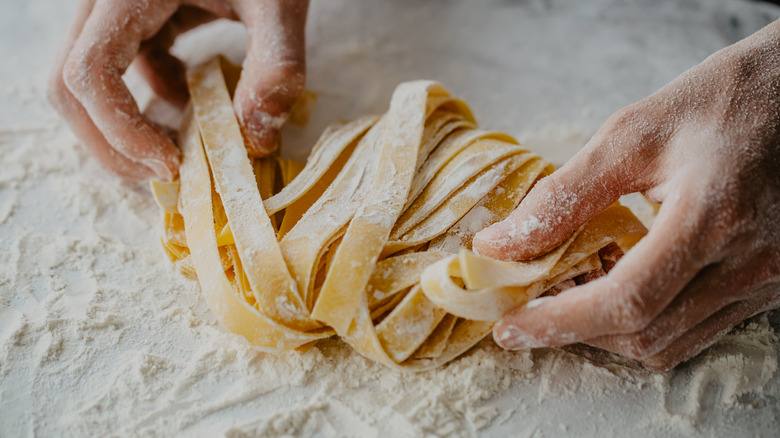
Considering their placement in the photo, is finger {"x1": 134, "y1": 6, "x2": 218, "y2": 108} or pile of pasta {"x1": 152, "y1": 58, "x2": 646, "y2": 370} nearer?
pile of pasta {"x1": 152, "y1": 58, "x2": 646, "y2": 370}

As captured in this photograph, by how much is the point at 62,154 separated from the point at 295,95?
0.89 meters

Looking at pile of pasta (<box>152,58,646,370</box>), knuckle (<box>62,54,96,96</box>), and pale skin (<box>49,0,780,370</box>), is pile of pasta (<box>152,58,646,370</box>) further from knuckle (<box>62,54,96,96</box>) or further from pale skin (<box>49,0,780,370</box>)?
knuckle (<box>62,54,96,96</box>)

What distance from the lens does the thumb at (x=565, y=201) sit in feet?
4.49

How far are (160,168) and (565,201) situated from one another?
3.90 ft

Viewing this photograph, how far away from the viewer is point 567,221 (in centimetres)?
137

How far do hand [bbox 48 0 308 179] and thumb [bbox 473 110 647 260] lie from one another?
0.80 meters

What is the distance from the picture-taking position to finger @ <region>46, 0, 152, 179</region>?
1.83 metres

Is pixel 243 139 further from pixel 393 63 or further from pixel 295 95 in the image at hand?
pixel 393 63

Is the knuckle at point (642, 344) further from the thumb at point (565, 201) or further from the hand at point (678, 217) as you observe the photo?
the thumb at point (565, 201)

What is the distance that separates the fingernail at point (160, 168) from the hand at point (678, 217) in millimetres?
975

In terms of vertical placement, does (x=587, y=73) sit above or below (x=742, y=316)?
above

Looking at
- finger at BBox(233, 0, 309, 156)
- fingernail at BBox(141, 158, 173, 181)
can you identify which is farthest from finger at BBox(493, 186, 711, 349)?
fingernail at BBox(141, 158, 173, 181)

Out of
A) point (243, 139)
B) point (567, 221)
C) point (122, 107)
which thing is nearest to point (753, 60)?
point (567, 221)

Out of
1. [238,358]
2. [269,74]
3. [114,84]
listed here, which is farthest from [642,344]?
[114,84]
